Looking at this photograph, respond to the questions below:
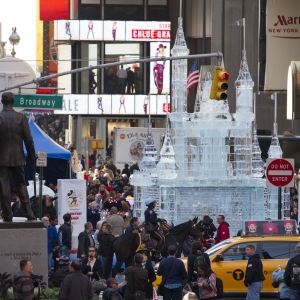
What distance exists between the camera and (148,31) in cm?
7450

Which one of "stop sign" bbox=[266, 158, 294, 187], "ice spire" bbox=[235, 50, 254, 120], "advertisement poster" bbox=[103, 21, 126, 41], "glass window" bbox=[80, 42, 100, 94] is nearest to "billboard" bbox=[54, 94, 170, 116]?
"glass window" bbox=[80, 42, 100, 94]

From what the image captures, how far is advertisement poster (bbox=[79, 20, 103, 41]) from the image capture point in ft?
242

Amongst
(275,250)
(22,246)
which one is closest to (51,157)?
(275,250)

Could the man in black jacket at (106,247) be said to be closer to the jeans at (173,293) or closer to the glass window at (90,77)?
the jeans at (173,293)

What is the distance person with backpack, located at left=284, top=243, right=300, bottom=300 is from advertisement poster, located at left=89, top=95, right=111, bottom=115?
56144mm

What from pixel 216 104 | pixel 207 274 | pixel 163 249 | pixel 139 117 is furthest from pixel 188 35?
pixel 207 274

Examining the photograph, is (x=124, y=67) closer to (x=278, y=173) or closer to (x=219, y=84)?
(x=219, y=84)

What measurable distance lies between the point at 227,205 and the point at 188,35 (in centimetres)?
3267

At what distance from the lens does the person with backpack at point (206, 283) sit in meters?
18.1

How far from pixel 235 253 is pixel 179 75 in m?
16.5

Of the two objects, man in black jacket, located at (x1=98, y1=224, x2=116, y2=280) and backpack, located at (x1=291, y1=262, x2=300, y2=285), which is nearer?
backpack, located at (x1=291, y1=262, x2=300, y2=285)

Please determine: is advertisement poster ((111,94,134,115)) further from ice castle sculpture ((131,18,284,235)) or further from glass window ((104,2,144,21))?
ice castle sculpture ((131,18,284,235))

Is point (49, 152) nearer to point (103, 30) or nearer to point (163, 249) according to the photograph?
point (163, 249)

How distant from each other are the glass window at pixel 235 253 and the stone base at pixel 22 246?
5476 mm
